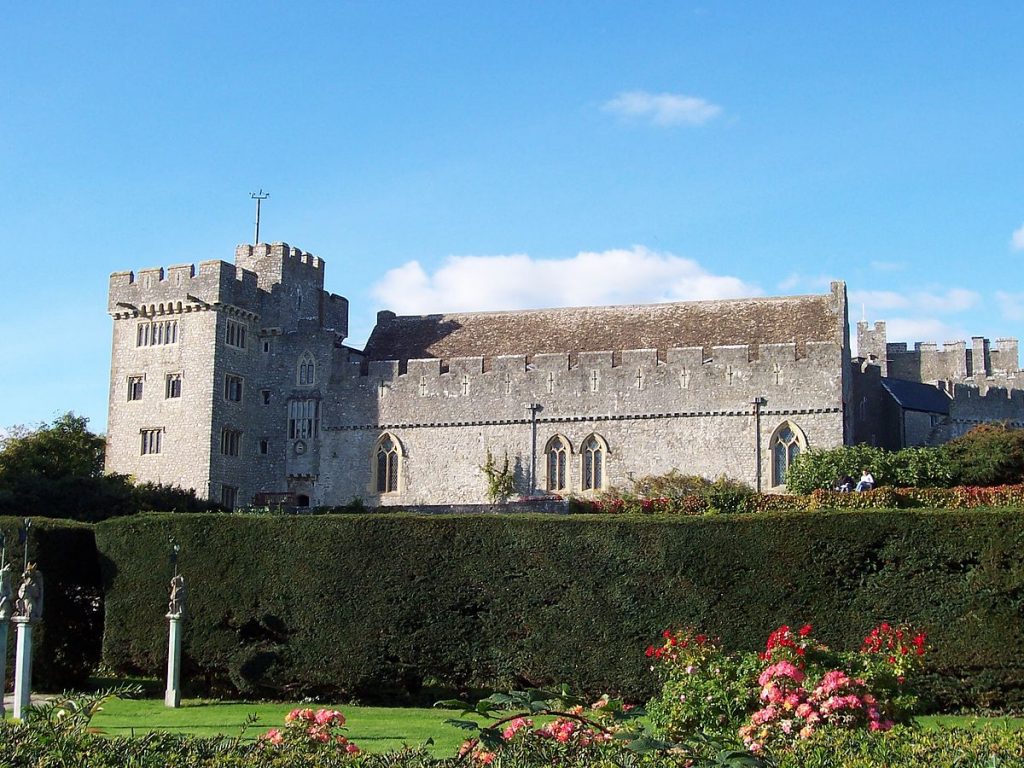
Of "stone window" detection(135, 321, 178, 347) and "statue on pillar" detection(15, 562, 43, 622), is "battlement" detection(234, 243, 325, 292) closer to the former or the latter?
"stone window" detection(135, 321, 178, 347)

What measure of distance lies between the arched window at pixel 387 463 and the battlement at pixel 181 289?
6.71m

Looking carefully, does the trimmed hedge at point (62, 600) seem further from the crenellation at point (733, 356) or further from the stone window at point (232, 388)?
the crenellation at point (733, 356)

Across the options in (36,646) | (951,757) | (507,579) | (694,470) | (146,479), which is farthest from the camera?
(146,479)

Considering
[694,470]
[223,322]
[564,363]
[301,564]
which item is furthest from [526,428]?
[301,564]

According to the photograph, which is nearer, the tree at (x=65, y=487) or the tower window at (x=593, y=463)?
the tree at (x=65, y=487)

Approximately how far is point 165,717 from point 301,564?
3.76 metres

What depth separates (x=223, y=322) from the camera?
145 feet

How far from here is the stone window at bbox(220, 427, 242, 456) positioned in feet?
143

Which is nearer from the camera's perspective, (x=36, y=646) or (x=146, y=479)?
(x=36, y=646)

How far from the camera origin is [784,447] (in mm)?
39875

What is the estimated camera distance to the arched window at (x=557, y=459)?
138ft

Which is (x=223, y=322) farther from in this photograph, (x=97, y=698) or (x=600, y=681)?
(x=97, y=698)

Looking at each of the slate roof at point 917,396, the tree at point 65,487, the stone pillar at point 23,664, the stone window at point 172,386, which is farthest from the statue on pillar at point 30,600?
the slate roof at point 917,396

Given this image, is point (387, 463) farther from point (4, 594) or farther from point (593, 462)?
point (4, 594)
